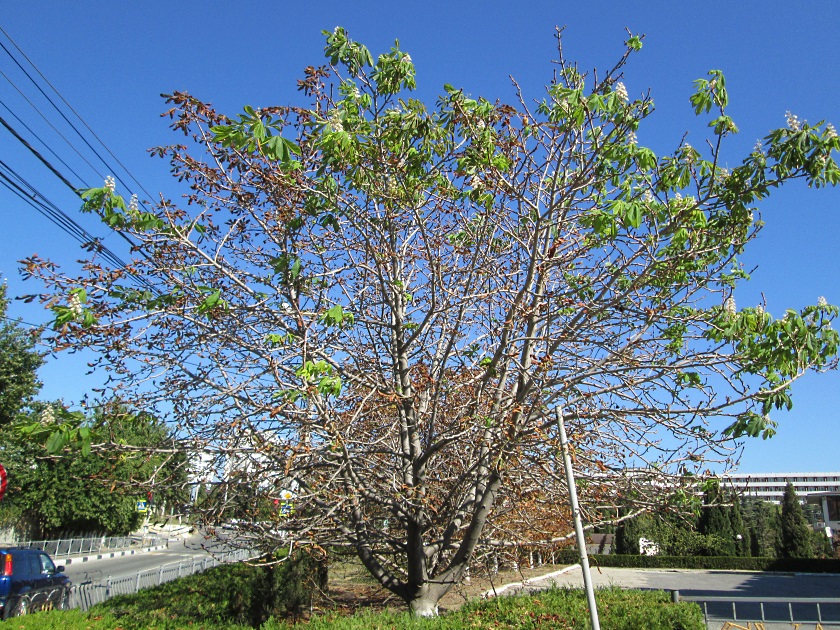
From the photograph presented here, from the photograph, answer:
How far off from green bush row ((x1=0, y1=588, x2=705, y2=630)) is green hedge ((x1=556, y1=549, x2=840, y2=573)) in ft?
96.4

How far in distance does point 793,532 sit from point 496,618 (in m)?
40.3

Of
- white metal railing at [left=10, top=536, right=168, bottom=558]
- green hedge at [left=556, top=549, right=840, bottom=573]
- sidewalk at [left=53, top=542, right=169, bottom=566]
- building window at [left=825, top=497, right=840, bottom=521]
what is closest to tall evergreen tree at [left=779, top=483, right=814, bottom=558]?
green hedge at [left=556, top=549, right=840, bottom=573]

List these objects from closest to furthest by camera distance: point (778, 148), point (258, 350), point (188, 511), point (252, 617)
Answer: point (778, 148), point (258, 350), point (188, 511), point (252, 617)

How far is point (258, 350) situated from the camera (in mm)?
5996

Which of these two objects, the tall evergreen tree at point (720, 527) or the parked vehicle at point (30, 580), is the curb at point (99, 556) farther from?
the tall evergreen tree at point (720, 527)

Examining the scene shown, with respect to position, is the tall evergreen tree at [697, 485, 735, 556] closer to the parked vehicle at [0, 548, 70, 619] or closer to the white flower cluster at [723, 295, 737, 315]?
the parked vehicle at [0, 548, 70, 619]

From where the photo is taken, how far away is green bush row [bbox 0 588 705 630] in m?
5.22

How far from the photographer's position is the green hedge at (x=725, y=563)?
33.8 meters

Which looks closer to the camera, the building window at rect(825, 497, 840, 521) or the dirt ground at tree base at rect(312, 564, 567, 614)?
the dirt ground at tree base at rect(312, 564, 567, 614)

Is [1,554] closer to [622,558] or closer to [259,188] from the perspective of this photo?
[259,188]

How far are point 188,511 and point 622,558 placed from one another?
32912mm

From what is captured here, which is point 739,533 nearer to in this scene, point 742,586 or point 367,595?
point 742,586

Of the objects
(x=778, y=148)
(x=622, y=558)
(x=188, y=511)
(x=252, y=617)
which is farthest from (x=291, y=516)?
(x=622, y=558)

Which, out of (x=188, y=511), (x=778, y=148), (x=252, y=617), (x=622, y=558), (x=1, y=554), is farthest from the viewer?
(x=622, y=558)
